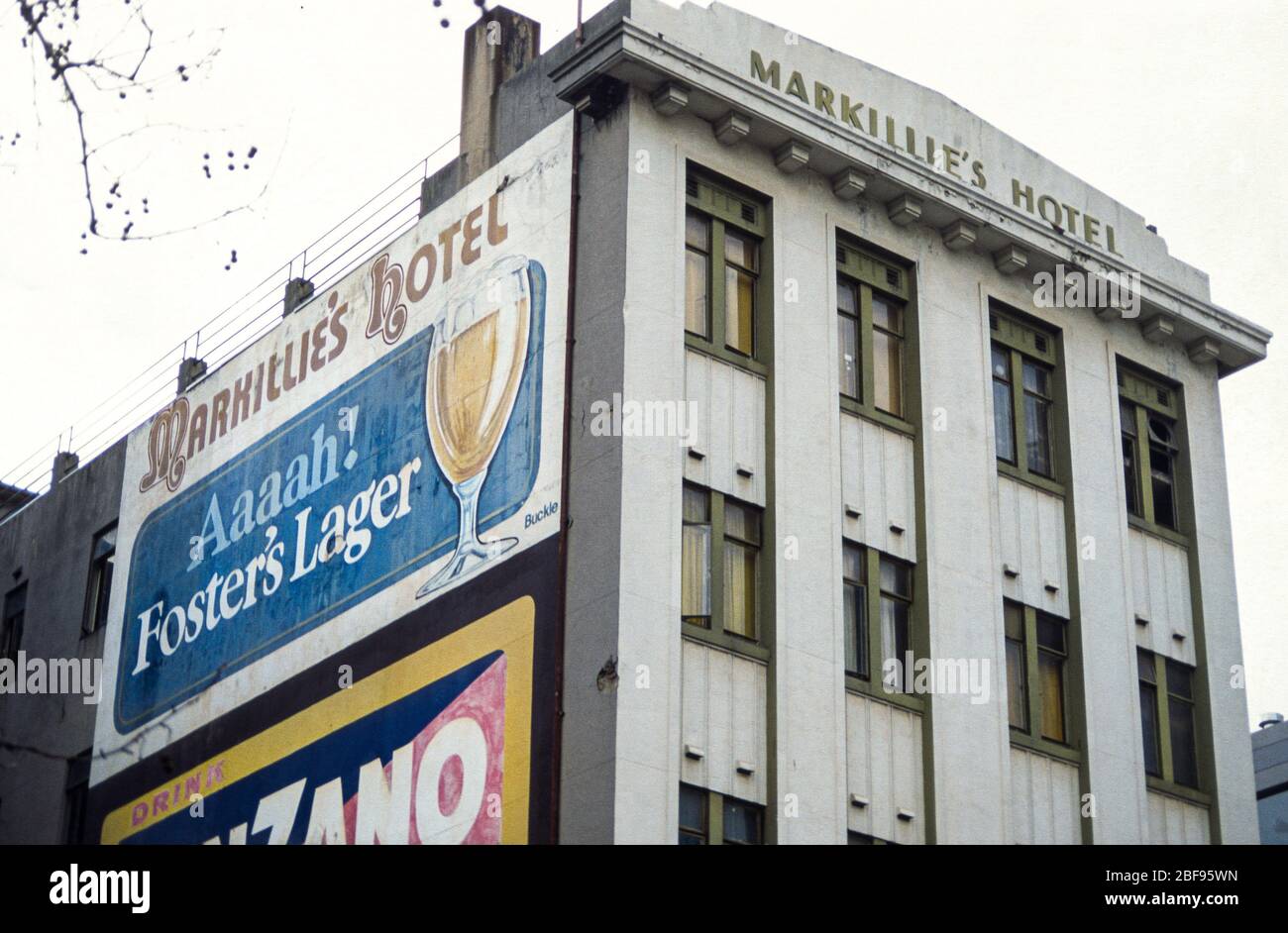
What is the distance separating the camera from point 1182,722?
35.5 m

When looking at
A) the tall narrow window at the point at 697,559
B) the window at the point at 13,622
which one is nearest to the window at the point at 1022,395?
the tall narrow window at the point at 697,559

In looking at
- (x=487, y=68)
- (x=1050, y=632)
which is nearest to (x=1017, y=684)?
(x=1050, y=632)

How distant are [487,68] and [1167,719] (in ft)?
49.8

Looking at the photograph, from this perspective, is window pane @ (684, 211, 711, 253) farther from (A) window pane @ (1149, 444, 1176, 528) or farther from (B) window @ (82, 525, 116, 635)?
(B) window @ (82, 525, 116, 635)

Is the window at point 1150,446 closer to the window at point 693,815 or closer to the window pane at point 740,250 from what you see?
the window pane at point 740,250

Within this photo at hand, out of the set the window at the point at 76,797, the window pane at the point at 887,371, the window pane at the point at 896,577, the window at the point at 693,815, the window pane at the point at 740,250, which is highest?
the window pane at the point at 740,250

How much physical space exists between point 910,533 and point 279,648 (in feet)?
34.6

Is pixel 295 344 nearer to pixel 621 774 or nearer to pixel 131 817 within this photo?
pixel 131 817

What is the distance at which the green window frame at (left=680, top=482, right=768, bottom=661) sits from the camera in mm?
29312

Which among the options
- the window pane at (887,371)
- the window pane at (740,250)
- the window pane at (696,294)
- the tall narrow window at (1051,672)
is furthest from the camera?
the tall narrow window at (1051,672)

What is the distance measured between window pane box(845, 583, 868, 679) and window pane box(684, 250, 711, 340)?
4.30 m

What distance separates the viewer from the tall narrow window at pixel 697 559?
2927 cm

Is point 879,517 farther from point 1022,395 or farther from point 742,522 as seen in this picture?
point 1022,395

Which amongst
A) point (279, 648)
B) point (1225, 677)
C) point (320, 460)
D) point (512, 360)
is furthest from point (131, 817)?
point (1225, 677)
